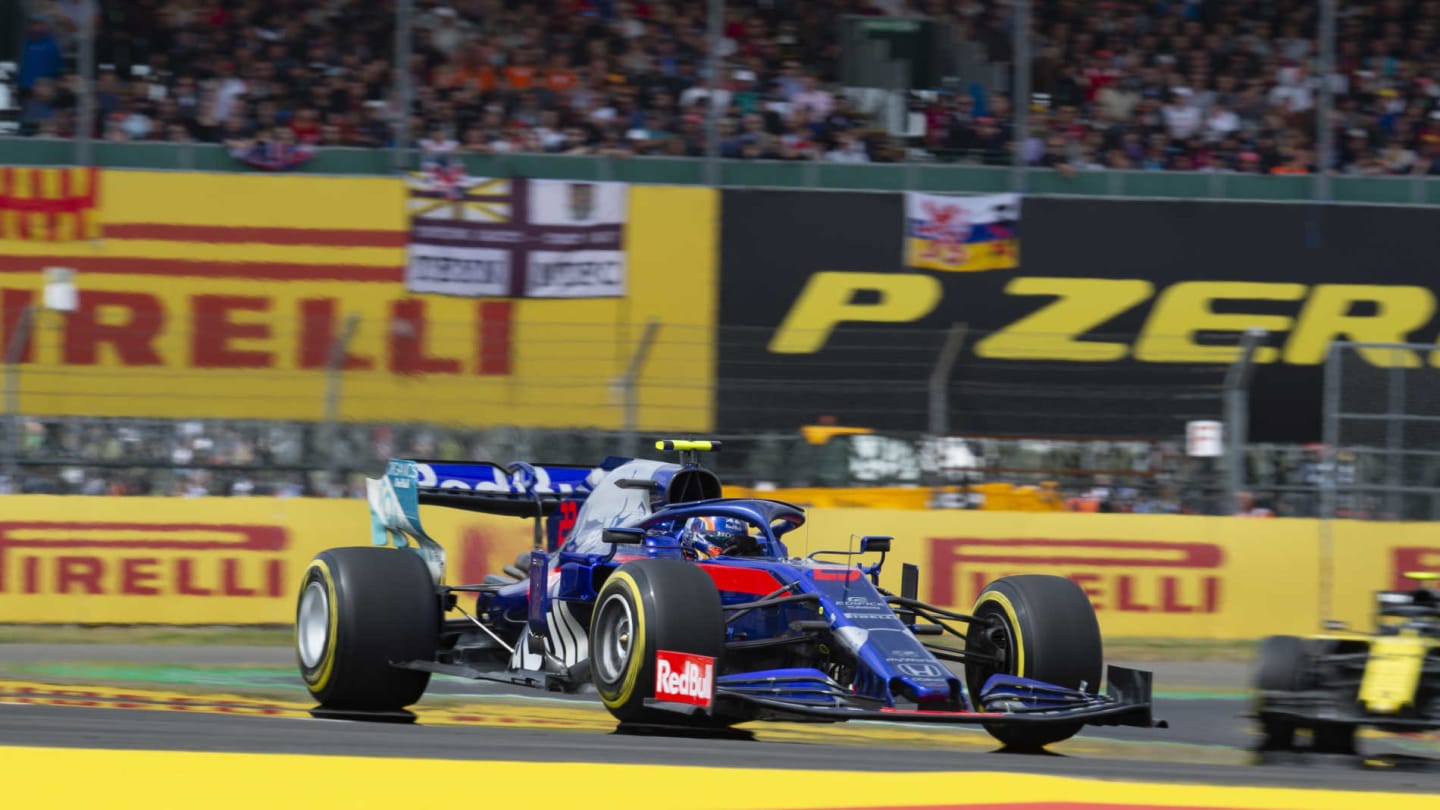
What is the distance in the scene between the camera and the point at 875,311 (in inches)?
704

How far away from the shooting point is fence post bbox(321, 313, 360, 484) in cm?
1398

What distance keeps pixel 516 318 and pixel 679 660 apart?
10129 mm

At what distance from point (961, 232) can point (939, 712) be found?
10.9m

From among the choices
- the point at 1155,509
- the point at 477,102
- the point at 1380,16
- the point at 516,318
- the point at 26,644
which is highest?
the point at 1380,16

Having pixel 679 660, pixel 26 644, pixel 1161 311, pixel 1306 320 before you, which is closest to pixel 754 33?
pixel 1161 311

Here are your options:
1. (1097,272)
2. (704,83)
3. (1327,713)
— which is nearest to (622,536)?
(1327,713)

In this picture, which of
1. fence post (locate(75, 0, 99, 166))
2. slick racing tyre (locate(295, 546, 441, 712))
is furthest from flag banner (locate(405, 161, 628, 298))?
slick racing tyre (locate(295, 546, 441, 712))

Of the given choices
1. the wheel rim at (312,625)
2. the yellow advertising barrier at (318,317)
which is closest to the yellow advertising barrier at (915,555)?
the yellow advertising barrier at (318,317)

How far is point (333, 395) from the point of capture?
14.2 metres

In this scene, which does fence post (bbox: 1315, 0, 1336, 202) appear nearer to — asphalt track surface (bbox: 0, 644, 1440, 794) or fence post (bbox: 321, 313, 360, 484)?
asphalt track surface (bbox: 0, 644, 1440, 794)

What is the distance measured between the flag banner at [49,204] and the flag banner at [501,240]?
288cm

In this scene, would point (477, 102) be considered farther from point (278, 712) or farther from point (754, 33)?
point (278, 712)

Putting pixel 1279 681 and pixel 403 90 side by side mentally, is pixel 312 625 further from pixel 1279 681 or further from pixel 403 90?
pixel 403 90

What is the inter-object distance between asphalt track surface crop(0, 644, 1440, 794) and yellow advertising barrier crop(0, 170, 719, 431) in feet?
15.5
